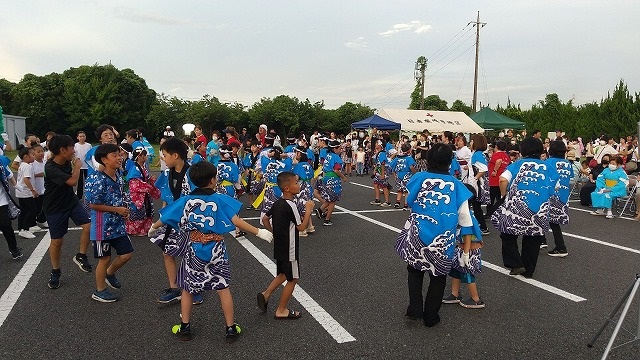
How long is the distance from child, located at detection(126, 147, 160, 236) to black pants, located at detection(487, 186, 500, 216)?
6321mm

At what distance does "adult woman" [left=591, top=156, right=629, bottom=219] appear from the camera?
9.48 meters

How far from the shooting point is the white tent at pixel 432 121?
2444cm

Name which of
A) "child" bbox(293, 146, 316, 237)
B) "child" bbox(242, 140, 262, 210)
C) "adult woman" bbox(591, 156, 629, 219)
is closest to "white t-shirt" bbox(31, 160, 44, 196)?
"child" bbox(242, 140, 262, 210)

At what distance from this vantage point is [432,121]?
26516 mm

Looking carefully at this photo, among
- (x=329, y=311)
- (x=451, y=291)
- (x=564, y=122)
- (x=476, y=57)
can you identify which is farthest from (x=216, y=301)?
(x=564, y=122)

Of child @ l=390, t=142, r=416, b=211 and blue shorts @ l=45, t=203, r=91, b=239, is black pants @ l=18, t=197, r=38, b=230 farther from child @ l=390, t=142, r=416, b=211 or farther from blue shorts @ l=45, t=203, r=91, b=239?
child @ l=390, t=142, r=416, b=211

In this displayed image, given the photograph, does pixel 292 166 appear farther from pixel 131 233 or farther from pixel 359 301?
pixel 359 301

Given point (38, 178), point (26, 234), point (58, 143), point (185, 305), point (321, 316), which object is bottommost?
point (26, 234)

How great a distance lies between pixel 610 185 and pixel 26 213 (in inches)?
454

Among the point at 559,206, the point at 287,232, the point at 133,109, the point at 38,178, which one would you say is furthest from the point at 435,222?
the point at 133,109

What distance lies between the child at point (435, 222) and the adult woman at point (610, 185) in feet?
24.9

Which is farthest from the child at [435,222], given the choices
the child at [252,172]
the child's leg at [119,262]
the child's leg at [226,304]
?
the child at [252,172]

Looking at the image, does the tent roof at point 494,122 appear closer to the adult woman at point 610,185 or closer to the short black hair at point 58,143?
the adult woman at point 610,185

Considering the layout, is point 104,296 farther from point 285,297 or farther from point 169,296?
point 285,297
